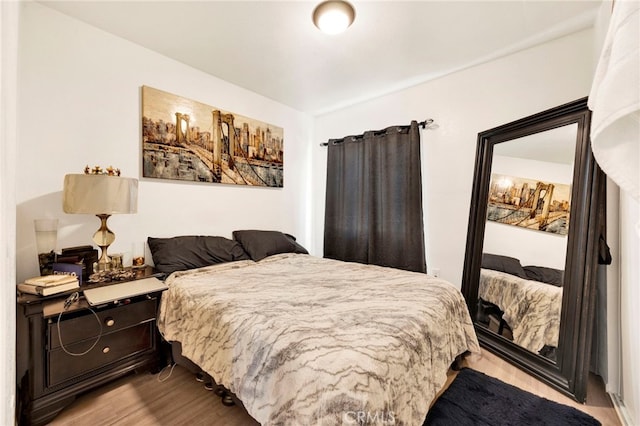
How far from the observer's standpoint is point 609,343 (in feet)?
5.60

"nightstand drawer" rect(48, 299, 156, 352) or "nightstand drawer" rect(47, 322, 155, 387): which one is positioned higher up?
"nightstand drawer" rect(48, 299, 156, 352)

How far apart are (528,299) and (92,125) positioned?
3.59 metres

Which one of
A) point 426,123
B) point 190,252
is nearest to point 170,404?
point 190,252

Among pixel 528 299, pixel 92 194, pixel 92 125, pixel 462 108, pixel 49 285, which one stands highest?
pixel 462 108

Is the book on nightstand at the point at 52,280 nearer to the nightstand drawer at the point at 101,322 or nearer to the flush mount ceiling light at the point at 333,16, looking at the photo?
the nightstand drawer at the point at 101,322

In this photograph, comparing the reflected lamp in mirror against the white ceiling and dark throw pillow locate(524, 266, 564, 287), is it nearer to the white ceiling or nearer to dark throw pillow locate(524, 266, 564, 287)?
the white ceiling

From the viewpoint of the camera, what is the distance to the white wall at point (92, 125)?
1.74 m

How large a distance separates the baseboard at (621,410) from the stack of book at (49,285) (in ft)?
10.6

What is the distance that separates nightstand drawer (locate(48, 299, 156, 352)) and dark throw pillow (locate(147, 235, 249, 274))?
0.35 m

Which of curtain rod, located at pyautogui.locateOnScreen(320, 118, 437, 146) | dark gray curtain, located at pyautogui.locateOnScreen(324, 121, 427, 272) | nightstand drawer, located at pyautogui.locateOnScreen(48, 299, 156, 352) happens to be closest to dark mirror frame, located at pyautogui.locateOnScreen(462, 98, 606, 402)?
curtain rod, located at pyautogui.locateOnScreen(320, 118, 437, 146)

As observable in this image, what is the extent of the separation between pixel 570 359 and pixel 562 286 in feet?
1.52

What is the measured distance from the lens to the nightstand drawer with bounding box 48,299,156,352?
145cm

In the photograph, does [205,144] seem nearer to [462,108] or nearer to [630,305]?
[462,108]

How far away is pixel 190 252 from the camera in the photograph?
2256 millimetres
